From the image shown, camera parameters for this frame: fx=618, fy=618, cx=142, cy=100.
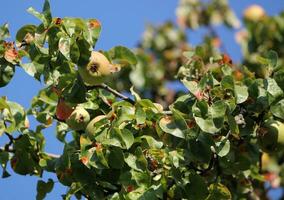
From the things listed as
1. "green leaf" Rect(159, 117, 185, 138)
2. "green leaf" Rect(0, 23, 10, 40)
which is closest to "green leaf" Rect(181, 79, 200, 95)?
"green leaf" Rect(159, 117, 185, 138)

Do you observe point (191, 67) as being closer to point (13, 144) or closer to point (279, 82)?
point (279, 82)

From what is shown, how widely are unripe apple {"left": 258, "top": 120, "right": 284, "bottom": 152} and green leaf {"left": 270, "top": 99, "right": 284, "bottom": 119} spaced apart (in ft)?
0.48

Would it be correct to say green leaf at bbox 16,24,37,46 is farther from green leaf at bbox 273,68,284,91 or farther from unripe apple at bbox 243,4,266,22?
unripe apple at bbox 243,4,266,22

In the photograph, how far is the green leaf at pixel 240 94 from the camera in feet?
5.98

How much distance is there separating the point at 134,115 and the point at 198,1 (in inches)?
137

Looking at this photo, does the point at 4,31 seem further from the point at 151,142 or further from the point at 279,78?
the point at 279,78

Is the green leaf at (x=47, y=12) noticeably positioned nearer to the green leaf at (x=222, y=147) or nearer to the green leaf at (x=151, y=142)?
the green leaf at (x=151, y=142)

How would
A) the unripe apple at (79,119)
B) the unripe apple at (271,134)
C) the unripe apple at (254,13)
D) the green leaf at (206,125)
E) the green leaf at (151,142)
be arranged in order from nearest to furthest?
1. the green leaf at (206,125)
2. the green leaf at (151,142)
3. the unripe apple at (79,119)
4. the unripe apple at (271,134)
5. the unripe apple at (254,13)

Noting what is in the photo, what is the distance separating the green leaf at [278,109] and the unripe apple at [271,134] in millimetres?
147

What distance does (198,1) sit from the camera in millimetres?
5117

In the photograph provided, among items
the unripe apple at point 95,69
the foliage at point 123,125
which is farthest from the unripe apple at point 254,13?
the unripe apple at point 95,69

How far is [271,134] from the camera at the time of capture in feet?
6.64

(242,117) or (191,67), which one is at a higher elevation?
(191,67)

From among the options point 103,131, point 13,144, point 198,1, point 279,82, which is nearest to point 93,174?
point 103,131
